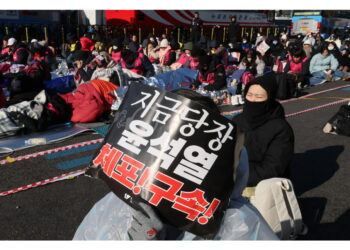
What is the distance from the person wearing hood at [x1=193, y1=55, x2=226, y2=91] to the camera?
319 inches

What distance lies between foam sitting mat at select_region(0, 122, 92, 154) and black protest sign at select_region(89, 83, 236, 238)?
4218mm

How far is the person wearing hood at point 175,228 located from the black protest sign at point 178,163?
1.5 inches

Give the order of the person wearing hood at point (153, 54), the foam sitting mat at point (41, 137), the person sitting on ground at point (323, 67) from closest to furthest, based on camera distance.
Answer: the foam sitting mat at point (41, 137) → the person sitting on ground at point (323, 67) → the person wearing hood at point (153, 54)

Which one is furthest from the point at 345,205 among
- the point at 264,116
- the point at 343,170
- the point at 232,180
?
the point at 232,180

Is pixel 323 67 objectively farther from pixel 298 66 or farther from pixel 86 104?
pixel 86 104

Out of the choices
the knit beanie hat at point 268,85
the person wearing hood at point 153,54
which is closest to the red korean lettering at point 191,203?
the knit beanie hat at point 268,85

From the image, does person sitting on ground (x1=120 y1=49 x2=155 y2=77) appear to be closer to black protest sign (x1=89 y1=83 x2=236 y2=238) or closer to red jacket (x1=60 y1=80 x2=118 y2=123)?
red jacket (x1=60 y1=80 x2=118 y2=123)

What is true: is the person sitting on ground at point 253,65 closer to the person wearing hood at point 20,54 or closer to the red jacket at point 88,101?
the red jacket at point 88,101

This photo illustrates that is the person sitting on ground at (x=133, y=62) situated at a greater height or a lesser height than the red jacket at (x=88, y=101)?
greater

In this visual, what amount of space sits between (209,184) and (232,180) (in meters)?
0.11

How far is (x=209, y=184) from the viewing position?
49.5 inches

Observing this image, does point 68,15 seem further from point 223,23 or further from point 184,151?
point 184,151

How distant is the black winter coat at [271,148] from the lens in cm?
284

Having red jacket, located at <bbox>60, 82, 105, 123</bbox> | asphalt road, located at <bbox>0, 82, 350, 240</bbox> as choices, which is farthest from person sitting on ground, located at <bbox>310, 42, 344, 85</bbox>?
red jacket, located at <bbox>60, 82, 105, 123</bbox>
